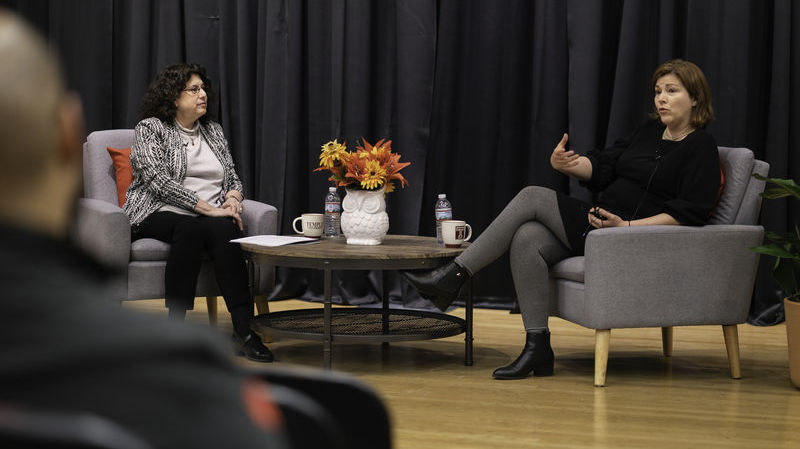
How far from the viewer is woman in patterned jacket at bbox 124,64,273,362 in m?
3.64

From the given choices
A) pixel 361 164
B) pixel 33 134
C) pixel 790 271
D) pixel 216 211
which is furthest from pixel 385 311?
pixel 33 134

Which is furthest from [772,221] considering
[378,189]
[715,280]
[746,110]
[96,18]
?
[96,18]

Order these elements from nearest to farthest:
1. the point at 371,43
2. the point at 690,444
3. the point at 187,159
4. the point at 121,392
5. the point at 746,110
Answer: the point at 121,392, the point at 690,444, the point at 187,159, the point at 746,110, the point at 371,43

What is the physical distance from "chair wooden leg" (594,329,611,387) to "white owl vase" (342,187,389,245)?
88cm

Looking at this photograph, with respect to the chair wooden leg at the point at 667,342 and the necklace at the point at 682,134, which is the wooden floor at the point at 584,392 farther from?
the necklace at the point at 682,134

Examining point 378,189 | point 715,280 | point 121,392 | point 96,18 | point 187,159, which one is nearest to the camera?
point 121,392

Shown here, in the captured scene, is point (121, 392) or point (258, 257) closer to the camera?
point (121, 392)

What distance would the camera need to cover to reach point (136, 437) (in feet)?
2.22

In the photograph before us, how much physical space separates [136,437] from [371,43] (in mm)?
4429

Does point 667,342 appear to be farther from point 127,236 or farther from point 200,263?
point 127,236

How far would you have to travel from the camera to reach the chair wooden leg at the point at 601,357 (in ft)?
10.5

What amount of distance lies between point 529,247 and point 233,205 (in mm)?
1244

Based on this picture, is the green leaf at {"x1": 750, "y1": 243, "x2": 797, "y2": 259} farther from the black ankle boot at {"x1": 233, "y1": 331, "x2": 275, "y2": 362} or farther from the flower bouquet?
the black ankle boot at {"x1": 233, "y1": 331, "x2": 275, "y2": 362}

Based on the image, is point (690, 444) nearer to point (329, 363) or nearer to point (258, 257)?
point (329, 363)
